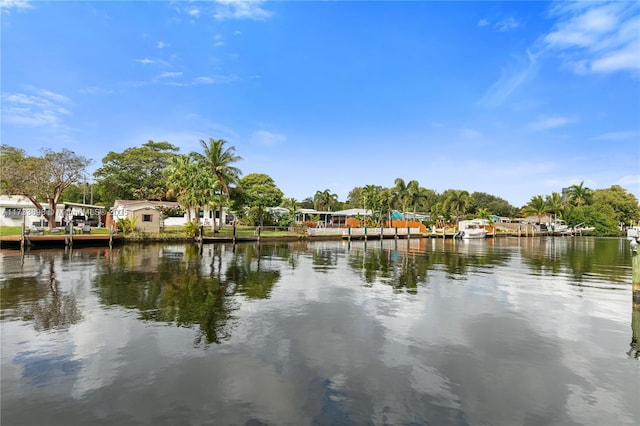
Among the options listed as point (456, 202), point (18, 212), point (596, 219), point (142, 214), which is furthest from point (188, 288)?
point (596, 219)

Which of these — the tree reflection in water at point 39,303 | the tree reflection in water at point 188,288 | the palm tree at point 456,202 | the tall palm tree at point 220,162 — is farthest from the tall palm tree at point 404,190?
the tree reflection in water at point 39,303

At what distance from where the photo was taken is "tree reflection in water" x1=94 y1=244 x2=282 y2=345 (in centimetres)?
1162

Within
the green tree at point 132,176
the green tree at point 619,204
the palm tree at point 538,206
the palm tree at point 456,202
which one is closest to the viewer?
the green tree at point 132,176

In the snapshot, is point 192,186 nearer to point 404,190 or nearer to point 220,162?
point 220,162

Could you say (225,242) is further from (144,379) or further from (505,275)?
(144,379)

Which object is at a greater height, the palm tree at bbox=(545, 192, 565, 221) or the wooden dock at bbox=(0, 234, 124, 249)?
the palm tree at bbox=(545, 192, 565, 221)

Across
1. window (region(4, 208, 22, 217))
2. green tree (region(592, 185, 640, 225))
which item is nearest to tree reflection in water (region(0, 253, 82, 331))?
window (region(4, 208, 22, 217))

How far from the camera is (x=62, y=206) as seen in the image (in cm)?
5097

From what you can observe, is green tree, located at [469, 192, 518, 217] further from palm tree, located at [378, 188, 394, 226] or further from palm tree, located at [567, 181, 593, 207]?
palm tree, located at [378, 188, 394, 226]

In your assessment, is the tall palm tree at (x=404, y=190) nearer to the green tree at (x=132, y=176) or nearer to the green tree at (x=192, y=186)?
the green tree at (x=192, y=186)

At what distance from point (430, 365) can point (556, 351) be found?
399cm

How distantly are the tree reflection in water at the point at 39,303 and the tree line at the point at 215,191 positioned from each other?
Result: 2797 cm

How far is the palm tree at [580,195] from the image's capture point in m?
113

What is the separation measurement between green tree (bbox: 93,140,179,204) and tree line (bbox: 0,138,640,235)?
0.15m
